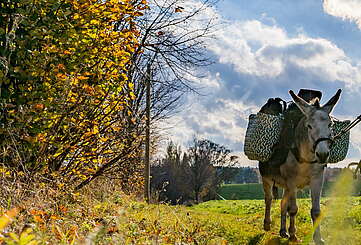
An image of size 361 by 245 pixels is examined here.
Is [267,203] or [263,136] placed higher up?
[263,136]

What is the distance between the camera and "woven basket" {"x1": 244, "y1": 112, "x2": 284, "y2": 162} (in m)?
8.48

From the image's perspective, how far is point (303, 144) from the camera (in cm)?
751

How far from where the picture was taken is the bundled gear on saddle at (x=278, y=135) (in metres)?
8.09

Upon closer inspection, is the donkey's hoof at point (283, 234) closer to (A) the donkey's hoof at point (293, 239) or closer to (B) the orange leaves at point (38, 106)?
(A) the donkey's hoof at point (293, 239)

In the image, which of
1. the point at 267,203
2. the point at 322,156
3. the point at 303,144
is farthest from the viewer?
the point at 267,203

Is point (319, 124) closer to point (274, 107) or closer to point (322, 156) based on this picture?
point (322, 156)

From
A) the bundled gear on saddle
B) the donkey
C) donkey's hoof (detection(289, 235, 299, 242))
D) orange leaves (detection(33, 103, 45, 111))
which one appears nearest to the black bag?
the bundled gear on saddle

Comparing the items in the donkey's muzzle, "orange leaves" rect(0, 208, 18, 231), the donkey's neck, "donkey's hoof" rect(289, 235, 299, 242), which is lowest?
"donkey's hoof" rect(289, 235, 299, 242)

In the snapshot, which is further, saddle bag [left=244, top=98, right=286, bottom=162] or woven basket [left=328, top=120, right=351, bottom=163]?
saddle bag [left=244, top=98, right=286, bottom=162]

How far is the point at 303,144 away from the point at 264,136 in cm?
112

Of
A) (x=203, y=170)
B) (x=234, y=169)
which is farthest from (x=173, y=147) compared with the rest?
(x=234, y=169)

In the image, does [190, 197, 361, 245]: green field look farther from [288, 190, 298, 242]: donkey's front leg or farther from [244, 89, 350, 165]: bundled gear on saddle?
[244, 89, 350, 165]: bundled gear on saddle

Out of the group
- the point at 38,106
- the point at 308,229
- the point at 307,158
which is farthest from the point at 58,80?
the point at 308,229

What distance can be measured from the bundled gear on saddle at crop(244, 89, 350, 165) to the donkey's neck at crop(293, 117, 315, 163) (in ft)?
0.41
